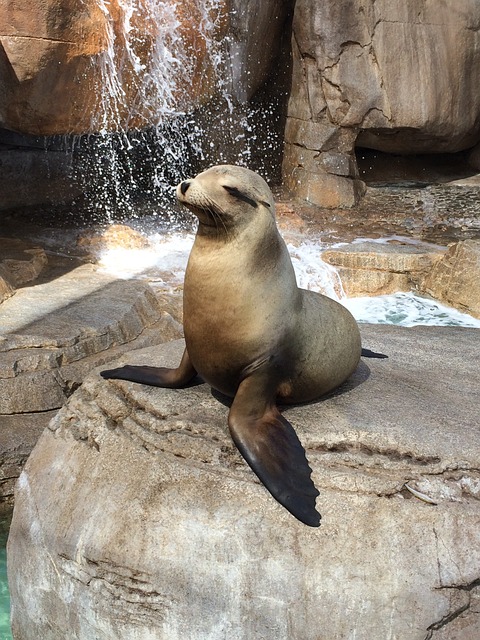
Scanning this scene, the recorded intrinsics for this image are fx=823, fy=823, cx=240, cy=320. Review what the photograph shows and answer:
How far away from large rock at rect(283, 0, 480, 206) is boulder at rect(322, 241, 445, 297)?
203cm

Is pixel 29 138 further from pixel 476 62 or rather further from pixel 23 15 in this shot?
pixel 476 62

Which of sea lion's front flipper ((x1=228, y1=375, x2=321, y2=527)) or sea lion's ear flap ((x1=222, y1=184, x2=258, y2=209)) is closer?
Answer: sea lion's front flipper ((x1=228, y1=375, x2=321, y2=527))

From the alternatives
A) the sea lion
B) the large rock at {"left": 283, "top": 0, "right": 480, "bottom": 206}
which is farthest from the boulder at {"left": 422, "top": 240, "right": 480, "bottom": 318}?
the sea lion

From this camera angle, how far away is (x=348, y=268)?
7480 millimetres

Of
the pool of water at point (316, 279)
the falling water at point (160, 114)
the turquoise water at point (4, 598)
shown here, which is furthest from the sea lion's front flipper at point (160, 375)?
the falling water at point (160, 114)

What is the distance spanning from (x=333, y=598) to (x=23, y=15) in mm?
5313

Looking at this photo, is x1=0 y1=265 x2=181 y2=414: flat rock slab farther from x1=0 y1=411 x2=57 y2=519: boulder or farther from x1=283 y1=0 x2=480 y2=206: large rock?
x1=283 y1=0 x2=480 y2=206: large rock

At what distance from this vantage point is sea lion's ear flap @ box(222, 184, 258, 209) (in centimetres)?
296

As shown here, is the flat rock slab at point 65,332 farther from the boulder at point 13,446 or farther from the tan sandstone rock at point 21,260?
the tan sandstone rock at point 21,260

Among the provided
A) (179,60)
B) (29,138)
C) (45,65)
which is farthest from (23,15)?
(29,138)

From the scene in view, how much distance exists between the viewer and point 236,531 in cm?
275

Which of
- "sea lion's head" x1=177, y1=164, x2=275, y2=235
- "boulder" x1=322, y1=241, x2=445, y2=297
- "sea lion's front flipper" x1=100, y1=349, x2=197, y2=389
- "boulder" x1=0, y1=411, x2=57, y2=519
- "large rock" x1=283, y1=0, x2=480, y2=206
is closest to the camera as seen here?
"sea lion's head" x1=177, y1=164, x2=275, y2=235

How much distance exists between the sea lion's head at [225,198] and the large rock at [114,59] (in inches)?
163

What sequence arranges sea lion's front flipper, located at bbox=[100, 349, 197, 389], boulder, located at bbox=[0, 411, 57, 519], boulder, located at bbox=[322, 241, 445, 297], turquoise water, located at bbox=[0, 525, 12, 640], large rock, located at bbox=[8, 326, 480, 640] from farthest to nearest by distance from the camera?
boulder, located at bbox=[322, 241, 445, 297]
boulder, located at bbox=[0, 411, 57, 519]
turquoise water, located at bbox=[0, 525, 12, 640]
sea lion's front flipper, located at bbox=[100, 349, 197, 389]
large rock, located at bbox=[8, 326, 480, 640]
